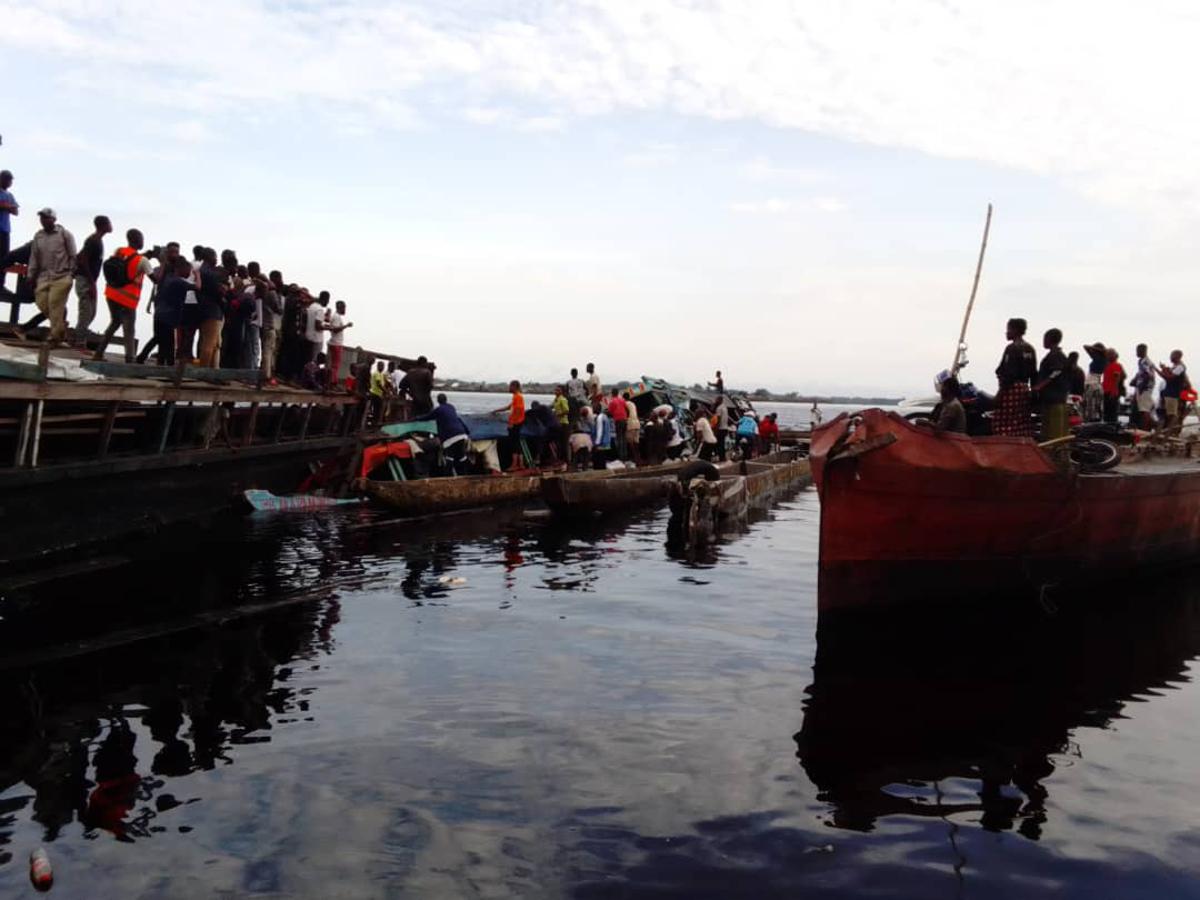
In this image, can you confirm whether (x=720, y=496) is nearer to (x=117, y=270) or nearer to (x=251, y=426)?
(x=251, y=426)

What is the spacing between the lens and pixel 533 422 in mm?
22203

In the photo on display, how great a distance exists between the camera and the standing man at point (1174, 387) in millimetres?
18828

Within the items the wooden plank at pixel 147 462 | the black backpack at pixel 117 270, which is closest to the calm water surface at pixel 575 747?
the wooden plank at pixel 147 462

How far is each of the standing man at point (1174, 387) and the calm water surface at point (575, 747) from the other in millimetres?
9442

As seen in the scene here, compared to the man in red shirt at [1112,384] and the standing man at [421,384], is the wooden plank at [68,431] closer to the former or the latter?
the standing man at [421,384]

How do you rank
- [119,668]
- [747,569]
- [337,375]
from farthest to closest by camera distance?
[337,375] < [747,569] < [119,668]

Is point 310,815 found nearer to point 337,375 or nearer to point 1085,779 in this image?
point 1085,779

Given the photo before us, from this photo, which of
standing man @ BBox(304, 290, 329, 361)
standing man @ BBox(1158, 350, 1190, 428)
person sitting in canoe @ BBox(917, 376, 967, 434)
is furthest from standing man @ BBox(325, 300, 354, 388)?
standing man @ BBox(1158, 350, 1190, 428)

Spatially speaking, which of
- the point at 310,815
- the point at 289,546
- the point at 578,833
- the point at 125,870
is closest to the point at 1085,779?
the point at 578,833

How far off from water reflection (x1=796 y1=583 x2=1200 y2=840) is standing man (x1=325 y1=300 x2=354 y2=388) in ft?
42.3

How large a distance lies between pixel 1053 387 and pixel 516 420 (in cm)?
1285

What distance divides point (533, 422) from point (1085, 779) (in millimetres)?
16989

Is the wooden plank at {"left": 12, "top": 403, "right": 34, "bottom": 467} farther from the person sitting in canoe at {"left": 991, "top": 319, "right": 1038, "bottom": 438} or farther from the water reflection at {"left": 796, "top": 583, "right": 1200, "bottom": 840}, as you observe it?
the person sitting in canoe at {"left": 991, "top": 319, "right": 1038, "bottom": 438}

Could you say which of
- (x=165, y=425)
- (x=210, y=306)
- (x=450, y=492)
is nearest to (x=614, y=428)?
(x=450, y=492)
